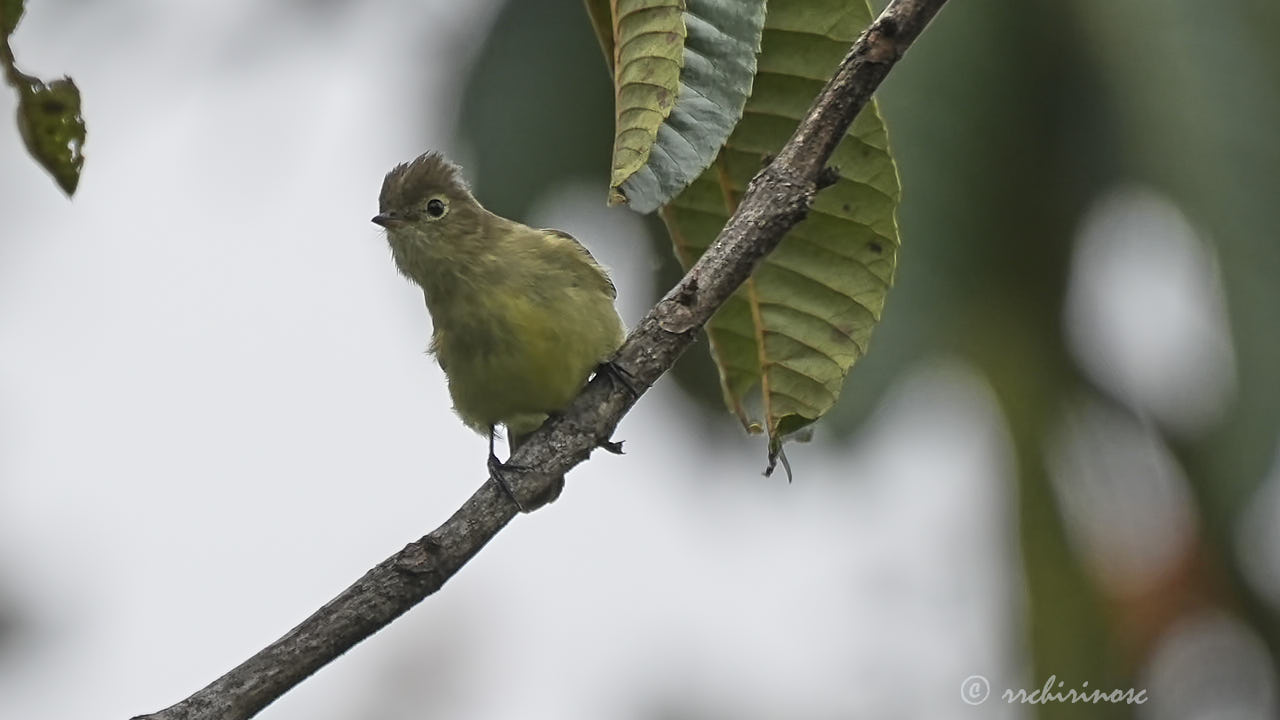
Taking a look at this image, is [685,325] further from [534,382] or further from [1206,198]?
[1206,198]

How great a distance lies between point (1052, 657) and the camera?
709 centimetres

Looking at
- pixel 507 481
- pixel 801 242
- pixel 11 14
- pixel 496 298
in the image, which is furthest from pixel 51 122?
pixel 496 298

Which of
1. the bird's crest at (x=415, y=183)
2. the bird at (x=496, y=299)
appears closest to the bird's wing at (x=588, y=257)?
the bird at (x=496, y=299)

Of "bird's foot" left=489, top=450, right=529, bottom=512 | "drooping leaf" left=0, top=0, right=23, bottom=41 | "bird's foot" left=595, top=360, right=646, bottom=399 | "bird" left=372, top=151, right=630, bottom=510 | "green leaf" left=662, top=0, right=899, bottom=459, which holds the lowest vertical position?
"bird's foot" left=489, top=450, right=529, bottom=512

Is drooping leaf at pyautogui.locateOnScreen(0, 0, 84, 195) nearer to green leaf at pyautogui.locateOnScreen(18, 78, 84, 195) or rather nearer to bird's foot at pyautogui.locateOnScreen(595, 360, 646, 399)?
green leaf at pyautogui.locateOnScreen(18, 78, 84, 195)

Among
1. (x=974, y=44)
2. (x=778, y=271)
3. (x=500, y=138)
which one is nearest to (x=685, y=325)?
(x=778, y=271)

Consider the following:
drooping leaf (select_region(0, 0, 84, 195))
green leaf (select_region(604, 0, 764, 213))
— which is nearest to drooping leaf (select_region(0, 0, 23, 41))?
drooping leaf (select_region(0, 0, 84, 195))

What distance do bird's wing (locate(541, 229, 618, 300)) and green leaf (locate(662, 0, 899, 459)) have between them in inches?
62.4

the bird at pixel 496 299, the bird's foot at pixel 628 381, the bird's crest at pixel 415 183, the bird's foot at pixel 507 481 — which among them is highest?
the bird's crest at pixel 415 183

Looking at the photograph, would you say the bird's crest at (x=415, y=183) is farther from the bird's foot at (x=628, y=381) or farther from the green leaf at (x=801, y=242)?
the bird's foot at (x=628, y=381)

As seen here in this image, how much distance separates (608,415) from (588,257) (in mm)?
1949

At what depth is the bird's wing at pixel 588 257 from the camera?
4.55 m

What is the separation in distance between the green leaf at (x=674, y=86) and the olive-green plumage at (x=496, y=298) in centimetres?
185

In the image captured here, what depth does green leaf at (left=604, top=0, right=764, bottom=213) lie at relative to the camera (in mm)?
2219
